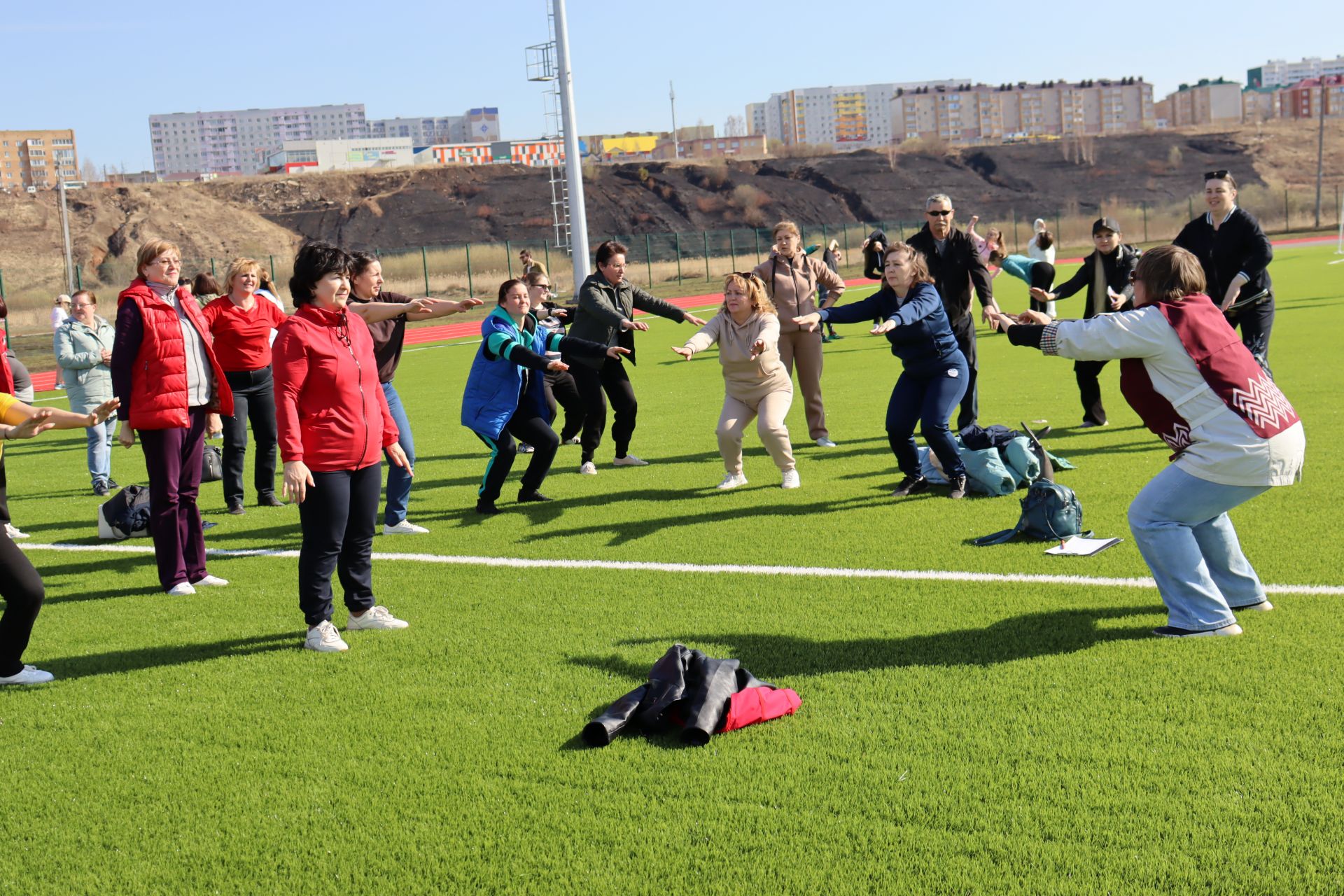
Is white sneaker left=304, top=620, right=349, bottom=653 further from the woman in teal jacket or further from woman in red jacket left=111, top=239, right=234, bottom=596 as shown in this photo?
the woman in teal jacket

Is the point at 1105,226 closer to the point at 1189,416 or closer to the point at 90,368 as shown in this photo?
the point at 1189,416

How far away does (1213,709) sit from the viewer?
4.36m

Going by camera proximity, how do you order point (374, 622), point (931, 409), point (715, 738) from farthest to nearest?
point (931, 409) → point (374, 622) → point (715, 738)

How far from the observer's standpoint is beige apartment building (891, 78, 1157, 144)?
177875 mm

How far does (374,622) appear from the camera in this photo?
6.02 meters

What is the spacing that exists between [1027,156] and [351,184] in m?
56.4

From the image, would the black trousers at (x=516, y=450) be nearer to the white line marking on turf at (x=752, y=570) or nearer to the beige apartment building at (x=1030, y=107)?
the white line marking on turf at (x=752, y=570)

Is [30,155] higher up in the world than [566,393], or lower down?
higher up

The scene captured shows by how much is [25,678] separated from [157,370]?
2055 millimetres

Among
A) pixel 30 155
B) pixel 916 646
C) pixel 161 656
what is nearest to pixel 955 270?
pixel 916 646

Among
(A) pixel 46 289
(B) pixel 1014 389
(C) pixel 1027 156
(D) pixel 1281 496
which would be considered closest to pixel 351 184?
(A) pixel 46 289

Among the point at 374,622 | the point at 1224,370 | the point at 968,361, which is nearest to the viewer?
the point at 1224,370

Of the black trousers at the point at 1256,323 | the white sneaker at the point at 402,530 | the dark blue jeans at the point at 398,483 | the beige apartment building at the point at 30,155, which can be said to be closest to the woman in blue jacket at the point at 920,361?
the black trousers at the point at 1256,323

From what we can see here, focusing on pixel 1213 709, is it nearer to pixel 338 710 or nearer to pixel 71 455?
pixel 338 710
